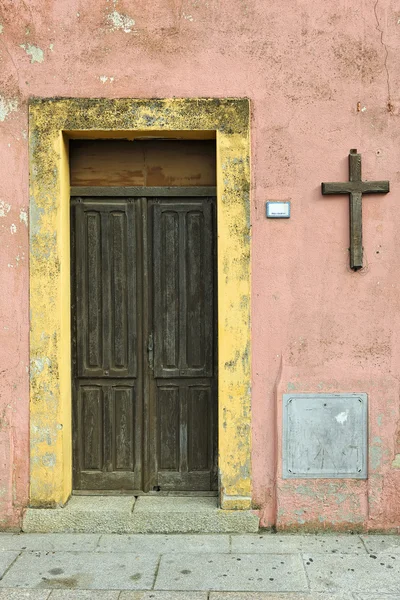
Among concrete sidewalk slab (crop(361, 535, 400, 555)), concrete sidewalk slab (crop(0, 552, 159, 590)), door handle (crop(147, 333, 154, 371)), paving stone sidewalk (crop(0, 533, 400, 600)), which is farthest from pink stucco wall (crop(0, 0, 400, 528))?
door handle (crop(147, 333, 154, 371))

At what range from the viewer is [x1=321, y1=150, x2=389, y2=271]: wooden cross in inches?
189

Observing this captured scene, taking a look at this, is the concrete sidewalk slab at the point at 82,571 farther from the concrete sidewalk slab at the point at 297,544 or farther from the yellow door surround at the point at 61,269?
the concrete sidewalk slab at the point at 297,544

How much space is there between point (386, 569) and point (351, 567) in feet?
0.74

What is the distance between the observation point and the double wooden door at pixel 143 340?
514 cm

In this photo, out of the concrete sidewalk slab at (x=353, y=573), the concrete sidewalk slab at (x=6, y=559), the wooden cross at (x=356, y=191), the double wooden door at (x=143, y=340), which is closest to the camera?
the concrete sidewalk slab at (x=353, y=573)

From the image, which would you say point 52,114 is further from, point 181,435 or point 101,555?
point 101,555

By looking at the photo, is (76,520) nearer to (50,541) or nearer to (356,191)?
(50,541)

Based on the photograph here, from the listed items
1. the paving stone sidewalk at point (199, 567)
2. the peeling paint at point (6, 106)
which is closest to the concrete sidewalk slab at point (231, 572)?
the paving stone sidewalk at point (199, 567)

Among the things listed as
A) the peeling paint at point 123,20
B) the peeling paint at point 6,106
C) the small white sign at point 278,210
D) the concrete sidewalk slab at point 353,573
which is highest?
the peeling paint at point 123,20

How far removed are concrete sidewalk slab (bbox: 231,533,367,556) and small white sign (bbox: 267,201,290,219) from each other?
239 cm

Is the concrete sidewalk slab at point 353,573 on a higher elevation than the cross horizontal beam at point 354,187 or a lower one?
lower

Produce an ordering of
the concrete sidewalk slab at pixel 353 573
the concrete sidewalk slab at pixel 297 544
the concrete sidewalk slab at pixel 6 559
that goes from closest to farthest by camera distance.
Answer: the concrete sidewalk slab at pixel 353 573 < the concrete sidewalk slab at pixel 6 559 < the concrete sidewalk slab at pixel 297 544

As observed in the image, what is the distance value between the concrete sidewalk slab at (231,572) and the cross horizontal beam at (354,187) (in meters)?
2.65

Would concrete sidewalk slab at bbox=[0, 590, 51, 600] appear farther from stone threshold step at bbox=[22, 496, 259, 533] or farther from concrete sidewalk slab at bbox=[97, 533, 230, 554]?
stone threshold step at bbox=[22, 496, 259, 533]
